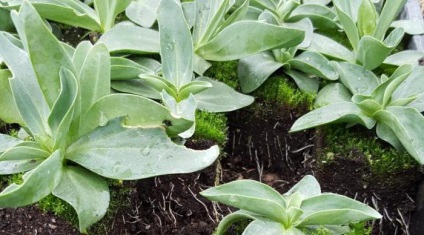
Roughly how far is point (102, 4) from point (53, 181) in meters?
0.67

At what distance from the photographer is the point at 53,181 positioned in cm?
122

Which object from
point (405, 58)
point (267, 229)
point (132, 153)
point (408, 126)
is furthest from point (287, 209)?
point (405, 58)

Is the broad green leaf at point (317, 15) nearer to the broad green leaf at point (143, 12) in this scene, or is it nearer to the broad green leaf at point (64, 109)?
the broad green leaf at point (143, 12)

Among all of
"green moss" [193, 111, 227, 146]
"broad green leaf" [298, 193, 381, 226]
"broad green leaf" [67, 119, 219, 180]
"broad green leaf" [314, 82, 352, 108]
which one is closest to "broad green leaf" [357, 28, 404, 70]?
"broad green leaf" [314, 82, 352, 108]

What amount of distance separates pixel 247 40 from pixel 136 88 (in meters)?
0.33

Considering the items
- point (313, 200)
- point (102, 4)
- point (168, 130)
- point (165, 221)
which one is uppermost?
point (102, 4)

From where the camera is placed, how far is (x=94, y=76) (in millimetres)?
1334

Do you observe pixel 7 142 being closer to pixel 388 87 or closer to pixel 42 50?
pixel 42 50

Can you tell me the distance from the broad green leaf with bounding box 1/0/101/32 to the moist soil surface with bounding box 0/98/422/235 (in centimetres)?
50

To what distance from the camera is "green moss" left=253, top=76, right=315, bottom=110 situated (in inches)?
68.2

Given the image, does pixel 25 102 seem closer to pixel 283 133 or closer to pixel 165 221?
pixel 165 221

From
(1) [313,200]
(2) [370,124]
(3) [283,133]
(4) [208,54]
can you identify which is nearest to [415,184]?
(2) [370,124]

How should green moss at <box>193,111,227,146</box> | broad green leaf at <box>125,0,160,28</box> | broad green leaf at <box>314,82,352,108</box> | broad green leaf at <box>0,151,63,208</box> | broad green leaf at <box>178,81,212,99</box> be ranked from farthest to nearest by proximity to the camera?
broad green leaf at <box>125,0,160,28</box>
broad green leaf at <box>314,82,352,108</box>
green moss at <box>193,111,227,146</box>
broad green leaf at <box>178,81,212,99</box>
broad green leaf at <box>0,151,63,208</box>

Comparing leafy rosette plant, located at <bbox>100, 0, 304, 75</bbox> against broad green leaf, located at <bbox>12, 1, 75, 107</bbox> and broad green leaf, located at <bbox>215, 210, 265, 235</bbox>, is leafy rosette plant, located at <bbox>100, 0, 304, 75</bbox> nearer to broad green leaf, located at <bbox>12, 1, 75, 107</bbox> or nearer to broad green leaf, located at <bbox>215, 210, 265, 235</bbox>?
broad green leaf, located at <bbox>12, 1, 75, 107</bbox>
